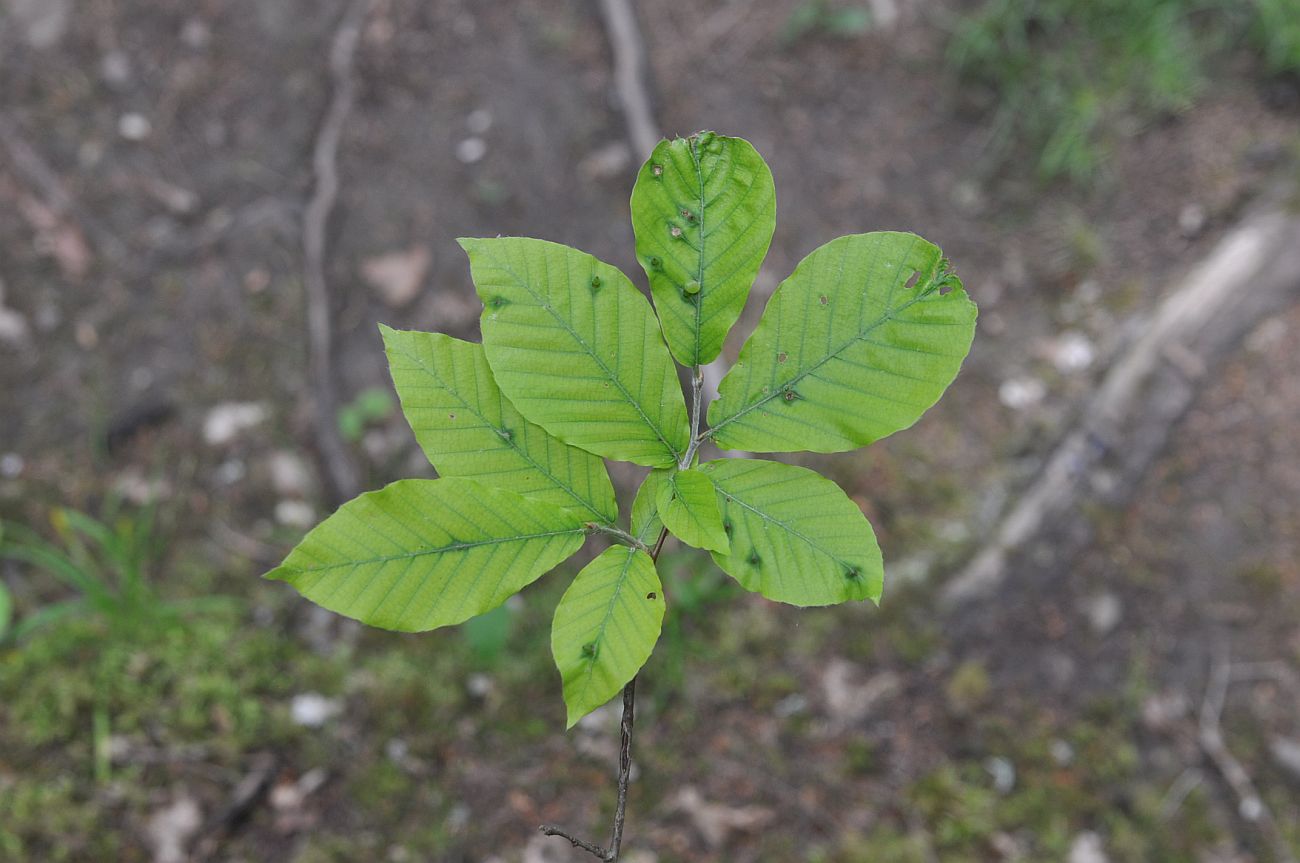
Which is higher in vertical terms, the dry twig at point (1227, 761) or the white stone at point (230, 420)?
the white stone at point (230, 420)

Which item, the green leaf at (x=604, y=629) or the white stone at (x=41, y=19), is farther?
the white stone at (x=41, y=19)

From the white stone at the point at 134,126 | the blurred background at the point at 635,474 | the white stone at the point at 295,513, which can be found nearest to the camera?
the blurred background at the point at 635,474

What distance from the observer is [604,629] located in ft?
2.60

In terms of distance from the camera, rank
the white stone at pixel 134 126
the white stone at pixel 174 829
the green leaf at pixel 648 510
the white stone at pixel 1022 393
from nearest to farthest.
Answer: the green leaf at pixel 648 510 < the white stone at pixel 174 829 < the white stone at pixel 1022 393 < the white stone at pixel 134 126

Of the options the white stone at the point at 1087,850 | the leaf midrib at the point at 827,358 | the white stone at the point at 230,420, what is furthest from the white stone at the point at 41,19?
the white stone at the point at 1087,850

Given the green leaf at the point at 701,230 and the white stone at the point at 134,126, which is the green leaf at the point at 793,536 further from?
the white stone at the point at 134,126

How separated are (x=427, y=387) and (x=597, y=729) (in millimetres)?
1630

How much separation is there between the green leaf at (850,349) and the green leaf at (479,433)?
6.4 inches

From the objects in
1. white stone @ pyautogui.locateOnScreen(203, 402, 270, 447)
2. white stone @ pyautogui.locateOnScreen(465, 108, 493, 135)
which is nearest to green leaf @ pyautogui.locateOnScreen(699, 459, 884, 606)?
white stone @ pyautogui.locateOnScreen(203, 402, 270, 447)

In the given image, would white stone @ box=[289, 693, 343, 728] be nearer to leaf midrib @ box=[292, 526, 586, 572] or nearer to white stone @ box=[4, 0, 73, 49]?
leaf midrib @ box=[292, 526, 586, 572]

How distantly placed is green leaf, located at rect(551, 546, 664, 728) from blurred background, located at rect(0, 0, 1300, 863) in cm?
135

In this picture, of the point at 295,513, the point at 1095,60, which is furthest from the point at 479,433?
the point at 1095,60

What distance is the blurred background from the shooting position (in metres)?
2.14

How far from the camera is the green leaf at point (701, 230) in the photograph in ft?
2.70
